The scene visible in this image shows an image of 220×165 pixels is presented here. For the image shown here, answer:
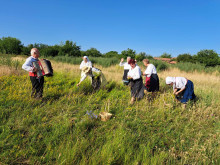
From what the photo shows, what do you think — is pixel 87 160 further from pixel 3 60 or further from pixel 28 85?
pixel 3 60

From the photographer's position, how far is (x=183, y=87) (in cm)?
423

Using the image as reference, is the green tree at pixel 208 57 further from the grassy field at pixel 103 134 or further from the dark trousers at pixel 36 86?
the dark trousers at pixel 36 86

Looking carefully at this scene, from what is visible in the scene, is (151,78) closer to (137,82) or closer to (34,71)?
(137,82)

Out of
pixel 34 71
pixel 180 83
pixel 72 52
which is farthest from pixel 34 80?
pixel 72 52

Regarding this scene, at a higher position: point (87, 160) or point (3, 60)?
point (3, 60)

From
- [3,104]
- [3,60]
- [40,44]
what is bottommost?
[3,104]

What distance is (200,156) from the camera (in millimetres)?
2377

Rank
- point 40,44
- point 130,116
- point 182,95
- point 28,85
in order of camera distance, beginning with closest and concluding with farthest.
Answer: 1. point 130,116
2. point 182,95
3. point 28,85
4. point 40,44

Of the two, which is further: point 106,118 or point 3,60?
point 3,60

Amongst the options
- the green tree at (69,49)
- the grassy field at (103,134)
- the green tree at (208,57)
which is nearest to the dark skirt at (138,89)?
the grassy field at (103,134)

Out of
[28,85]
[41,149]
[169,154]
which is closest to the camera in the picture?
[41,149]

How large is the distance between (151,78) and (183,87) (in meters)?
1.19

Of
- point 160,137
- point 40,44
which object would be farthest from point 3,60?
point 40,44

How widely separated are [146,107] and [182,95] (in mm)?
1544
